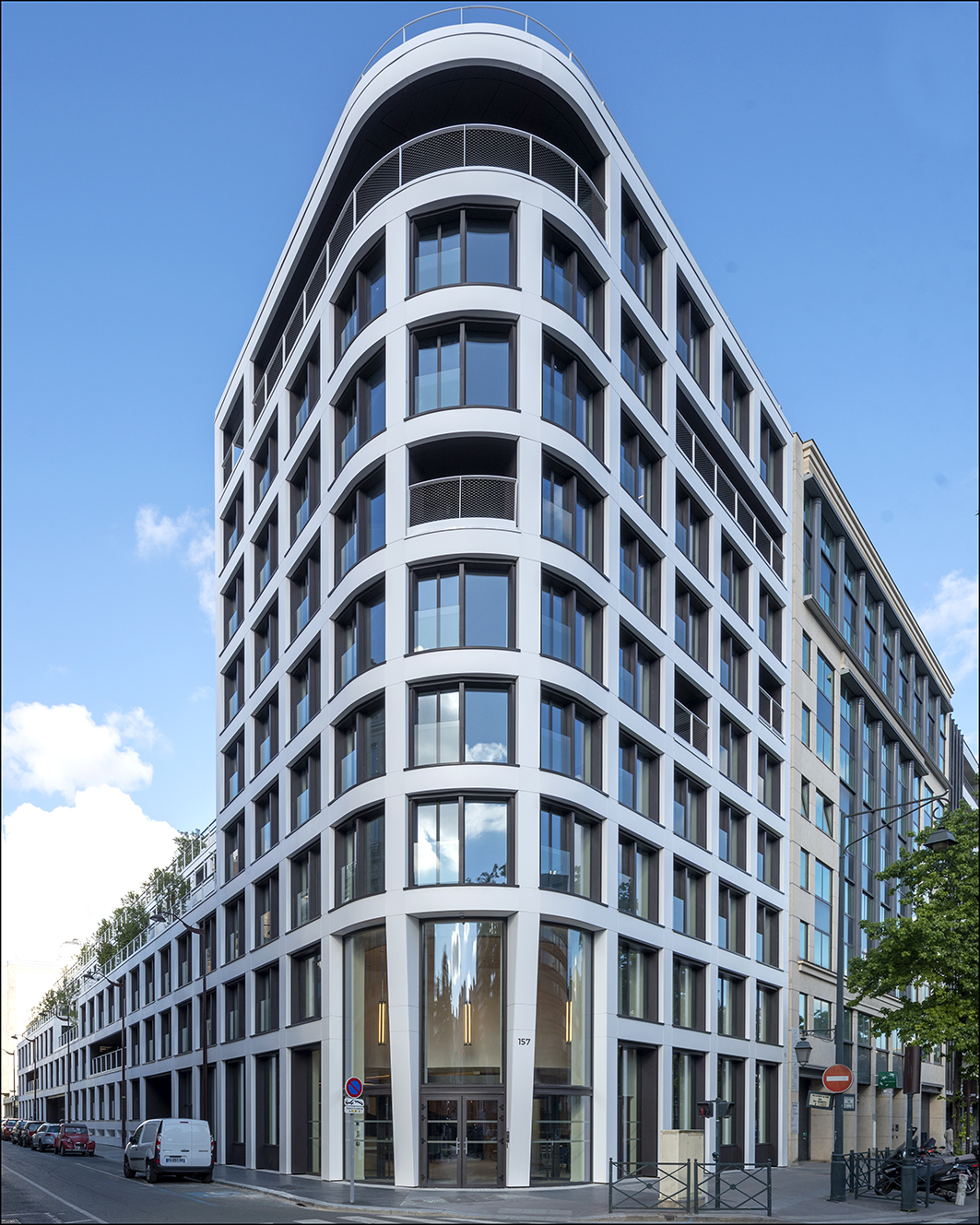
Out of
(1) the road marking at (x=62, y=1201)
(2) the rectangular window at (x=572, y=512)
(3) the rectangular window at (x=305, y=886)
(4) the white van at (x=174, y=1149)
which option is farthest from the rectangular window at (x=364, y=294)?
(4) the white van at (x=174, y=1149)

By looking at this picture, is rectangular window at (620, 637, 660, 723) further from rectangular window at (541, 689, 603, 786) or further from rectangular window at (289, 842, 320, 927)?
rectangular window at (289, 842, 320, 927)

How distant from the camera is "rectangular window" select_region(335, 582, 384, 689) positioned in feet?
122

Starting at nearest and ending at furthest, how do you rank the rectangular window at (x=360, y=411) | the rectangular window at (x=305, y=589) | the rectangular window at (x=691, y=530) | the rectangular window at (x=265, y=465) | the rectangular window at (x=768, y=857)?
the rectangular window at (x=360, y=411) → the rectangular window at (x=305, y=589) → the rectangular window at (x=691, y=530) → the rectangular window at (x=265, y=465) → the rectangular window at (x=768, y=857)

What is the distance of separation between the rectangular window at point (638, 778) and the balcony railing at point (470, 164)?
54.2 ft

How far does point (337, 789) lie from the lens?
39.7 metres

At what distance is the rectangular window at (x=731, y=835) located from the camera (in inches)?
1912

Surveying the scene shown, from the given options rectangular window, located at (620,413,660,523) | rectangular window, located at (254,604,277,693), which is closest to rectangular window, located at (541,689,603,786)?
rectangular window, located at (620,413,660,523)

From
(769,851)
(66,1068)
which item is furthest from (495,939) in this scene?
(66,1068)

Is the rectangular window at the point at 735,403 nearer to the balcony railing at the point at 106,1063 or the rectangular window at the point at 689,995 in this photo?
the rectangular window at the point at 689,995

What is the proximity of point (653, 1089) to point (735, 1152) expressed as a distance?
9.32 metres

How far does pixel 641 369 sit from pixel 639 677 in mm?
10899

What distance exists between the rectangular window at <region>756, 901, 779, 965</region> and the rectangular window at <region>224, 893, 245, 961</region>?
2042 cm

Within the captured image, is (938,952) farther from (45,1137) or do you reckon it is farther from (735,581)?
(45,1137)

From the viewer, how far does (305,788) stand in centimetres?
4506
